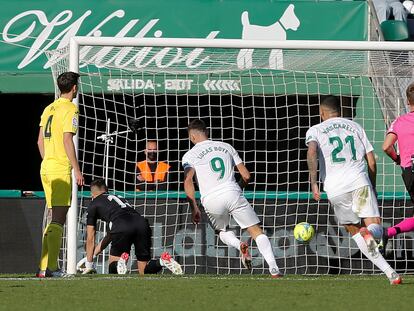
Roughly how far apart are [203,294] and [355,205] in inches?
104

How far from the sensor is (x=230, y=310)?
7148 millimetres

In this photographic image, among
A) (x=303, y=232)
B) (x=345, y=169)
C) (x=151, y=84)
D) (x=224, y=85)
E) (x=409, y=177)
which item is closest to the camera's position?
(x=345, y=169)

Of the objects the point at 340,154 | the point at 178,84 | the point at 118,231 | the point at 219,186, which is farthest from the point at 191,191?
the point at 178,84

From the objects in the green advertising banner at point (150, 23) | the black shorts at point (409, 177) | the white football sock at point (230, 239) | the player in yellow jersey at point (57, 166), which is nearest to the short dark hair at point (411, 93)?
the black shorts at point (409, 177)

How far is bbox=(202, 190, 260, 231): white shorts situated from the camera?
11.8 meters

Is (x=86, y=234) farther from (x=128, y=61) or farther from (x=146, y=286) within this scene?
(x=146, y=286)

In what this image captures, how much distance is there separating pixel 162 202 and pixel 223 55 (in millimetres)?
3068

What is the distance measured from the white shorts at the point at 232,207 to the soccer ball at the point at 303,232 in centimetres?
156

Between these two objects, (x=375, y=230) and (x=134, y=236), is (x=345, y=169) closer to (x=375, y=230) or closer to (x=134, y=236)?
(x=375, y=230)

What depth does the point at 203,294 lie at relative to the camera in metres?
8.52

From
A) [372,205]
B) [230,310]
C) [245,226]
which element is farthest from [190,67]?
[230,310]

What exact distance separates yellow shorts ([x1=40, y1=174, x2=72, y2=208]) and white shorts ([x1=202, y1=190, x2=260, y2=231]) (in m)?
1.73

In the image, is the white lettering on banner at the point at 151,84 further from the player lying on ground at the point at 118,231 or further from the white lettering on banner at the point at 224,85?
the player lying on ground at the point at 118,231

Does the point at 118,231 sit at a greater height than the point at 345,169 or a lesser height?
lesser
